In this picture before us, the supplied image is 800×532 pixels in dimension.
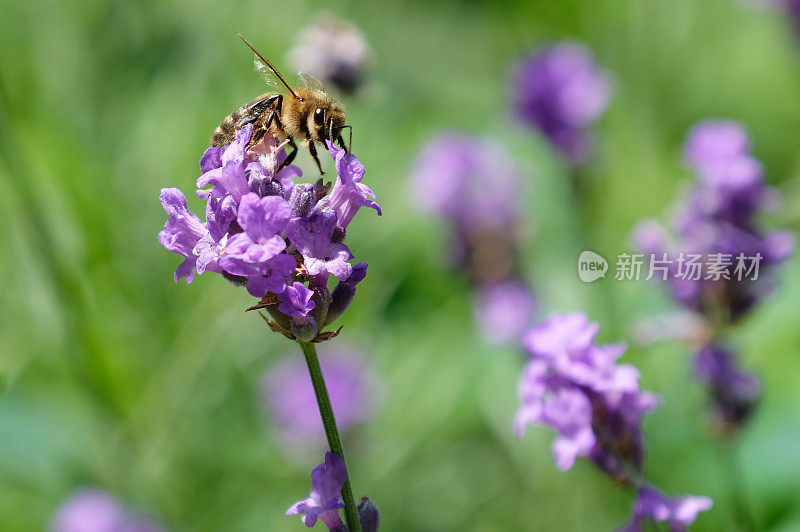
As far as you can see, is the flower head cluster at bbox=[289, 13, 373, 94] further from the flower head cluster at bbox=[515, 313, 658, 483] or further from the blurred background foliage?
the flower head cluster at bbox=[515, 313, 658, 483]

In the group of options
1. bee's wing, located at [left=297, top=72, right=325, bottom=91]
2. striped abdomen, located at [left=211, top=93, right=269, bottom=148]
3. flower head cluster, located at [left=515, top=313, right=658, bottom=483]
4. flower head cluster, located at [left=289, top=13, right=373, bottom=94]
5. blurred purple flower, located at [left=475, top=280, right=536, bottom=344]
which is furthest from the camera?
blurred purple flower, located at [left=475, top=280, right=536, bottom=344]

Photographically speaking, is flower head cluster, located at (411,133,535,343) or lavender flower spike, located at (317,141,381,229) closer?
lavender flower spike, located at (317,141,381,229)

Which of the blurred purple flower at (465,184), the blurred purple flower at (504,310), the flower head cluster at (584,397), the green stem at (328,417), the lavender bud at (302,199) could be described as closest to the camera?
the green stem at (328,417)

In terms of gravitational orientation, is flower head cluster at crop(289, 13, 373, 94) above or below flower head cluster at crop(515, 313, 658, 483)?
above

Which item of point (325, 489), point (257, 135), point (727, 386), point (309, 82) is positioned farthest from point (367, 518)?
point (727, 386)

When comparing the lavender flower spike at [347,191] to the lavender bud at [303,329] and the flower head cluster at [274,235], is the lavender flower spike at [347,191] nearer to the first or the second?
the flower head cluster at [274,235]
